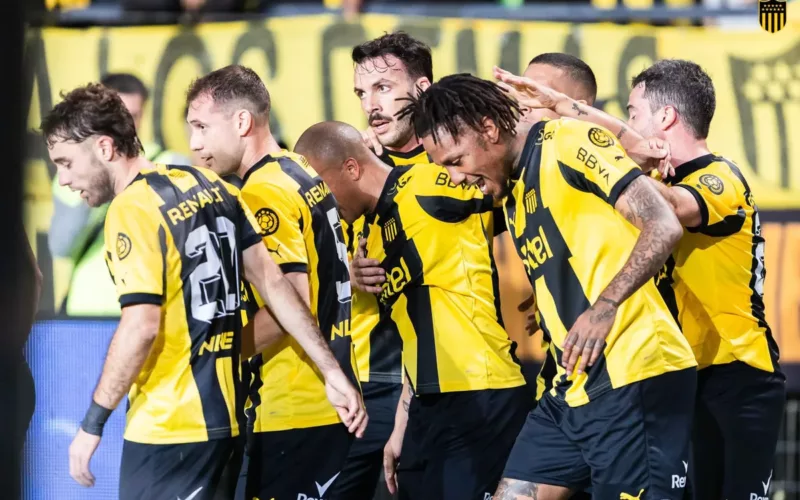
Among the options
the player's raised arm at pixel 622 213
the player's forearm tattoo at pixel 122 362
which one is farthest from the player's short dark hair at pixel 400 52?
the player's forearm tattoo at pixel 122 362

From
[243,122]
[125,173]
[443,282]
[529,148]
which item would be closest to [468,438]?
[443,282]

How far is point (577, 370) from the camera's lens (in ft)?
11.7

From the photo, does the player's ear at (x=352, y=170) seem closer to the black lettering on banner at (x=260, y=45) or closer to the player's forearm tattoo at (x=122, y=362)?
the player's forearm tattoo at (x=122, y=362)

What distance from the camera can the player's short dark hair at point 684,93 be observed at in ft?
14.7

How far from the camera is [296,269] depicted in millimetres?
3896

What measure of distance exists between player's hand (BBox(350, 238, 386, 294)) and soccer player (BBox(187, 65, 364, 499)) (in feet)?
1.39

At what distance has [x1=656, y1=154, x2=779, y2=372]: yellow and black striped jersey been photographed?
172 inches

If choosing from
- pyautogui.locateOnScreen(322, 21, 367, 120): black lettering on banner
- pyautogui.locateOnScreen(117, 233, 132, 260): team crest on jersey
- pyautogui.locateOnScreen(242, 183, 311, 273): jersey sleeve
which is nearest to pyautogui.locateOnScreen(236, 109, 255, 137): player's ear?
pyautogui.locateOnScreen(242, 183, 311, 273): jersey sleeve

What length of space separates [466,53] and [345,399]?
280 cm

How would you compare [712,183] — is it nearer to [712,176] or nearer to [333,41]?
[712,176]

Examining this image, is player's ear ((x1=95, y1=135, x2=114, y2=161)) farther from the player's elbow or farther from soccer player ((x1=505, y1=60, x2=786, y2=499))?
soccer player ((x1=505, y1=60, x2=786, y2=499))

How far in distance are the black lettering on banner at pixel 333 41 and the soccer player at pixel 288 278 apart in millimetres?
1846

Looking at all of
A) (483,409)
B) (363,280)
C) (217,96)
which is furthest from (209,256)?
(483,409)

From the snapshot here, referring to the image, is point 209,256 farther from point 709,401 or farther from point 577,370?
point 709,401
